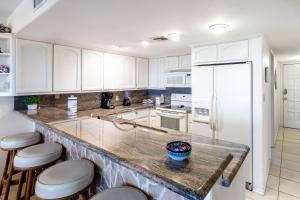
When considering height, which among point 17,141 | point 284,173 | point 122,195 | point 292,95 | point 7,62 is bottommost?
point 284,173

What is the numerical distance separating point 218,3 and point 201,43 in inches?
56.8

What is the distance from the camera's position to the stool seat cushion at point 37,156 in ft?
5.44

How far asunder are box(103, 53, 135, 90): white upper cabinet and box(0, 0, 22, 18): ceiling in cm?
157

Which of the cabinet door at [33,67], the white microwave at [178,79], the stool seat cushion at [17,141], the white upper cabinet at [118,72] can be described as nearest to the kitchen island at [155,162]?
the stool seat cushion at [17,141]

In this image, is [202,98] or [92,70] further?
[92,70]

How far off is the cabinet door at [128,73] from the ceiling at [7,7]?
205cm

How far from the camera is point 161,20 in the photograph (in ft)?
6.31

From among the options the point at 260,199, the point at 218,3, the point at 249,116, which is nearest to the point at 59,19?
the point at 218,3

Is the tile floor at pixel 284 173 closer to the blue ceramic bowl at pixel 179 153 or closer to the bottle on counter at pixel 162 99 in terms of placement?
the blue ceramic bowl at pixel 179 153

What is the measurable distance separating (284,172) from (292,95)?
3.59 meters

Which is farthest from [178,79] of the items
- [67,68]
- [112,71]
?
[67,68]

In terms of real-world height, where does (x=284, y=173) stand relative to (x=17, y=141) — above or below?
below

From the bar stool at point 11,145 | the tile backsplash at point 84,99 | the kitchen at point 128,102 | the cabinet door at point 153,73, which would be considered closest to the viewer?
the kitchen at point 128,102

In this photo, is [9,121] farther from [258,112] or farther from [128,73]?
[258,112]
